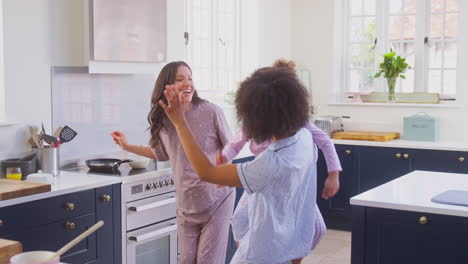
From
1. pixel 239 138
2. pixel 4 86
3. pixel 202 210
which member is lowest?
pixel 202 210

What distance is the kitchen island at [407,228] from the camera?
2785mm

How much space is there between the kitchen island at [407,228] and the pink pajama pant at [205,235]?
0.70 m

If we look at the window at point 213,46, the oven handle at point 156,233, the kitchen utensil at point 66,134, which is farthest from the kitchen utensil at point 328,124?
the kitchen utensil at point 66,134

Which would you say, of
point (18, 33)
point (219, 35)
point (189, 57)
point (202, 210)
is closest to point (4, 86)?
point (18, 33)

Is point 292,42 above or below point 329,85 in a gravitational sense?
above

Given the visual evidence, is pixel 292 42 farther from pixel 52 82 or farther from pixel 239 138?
pixel 239 138

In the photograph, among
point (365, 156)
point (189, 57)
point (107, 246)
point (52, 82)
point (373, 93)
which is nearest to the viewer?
point (107, 246)

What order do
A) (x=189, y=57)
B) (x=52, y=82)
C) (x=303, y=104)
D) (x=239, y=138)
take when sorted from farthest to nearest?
(x=189, y=57), (x=52, y=82), (x=239, y=138), (x=303, y=104)

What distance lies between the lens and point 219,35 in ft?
19.6

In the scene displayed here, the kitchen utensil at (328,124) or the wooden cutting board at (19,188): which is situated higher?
the kitchen utensil at (328,124)

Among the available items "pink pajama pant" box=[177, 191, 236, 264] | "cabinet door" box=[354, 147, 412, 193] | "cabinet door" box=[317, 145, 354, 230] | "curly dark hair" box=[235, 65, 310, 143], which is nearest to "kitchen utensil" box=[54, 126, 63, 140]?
"pink pajama pant" box=[177, 191, 236, 264]

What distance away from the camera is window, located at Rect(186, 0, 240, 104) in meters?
5.62

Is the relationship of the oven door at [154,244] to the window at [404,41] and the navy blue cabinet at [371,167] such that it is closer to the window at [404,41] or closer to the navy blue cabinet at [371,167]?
the navy blue cabinet at [371,167]

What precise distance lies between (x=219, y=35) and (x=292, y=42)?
1102 millimetres
